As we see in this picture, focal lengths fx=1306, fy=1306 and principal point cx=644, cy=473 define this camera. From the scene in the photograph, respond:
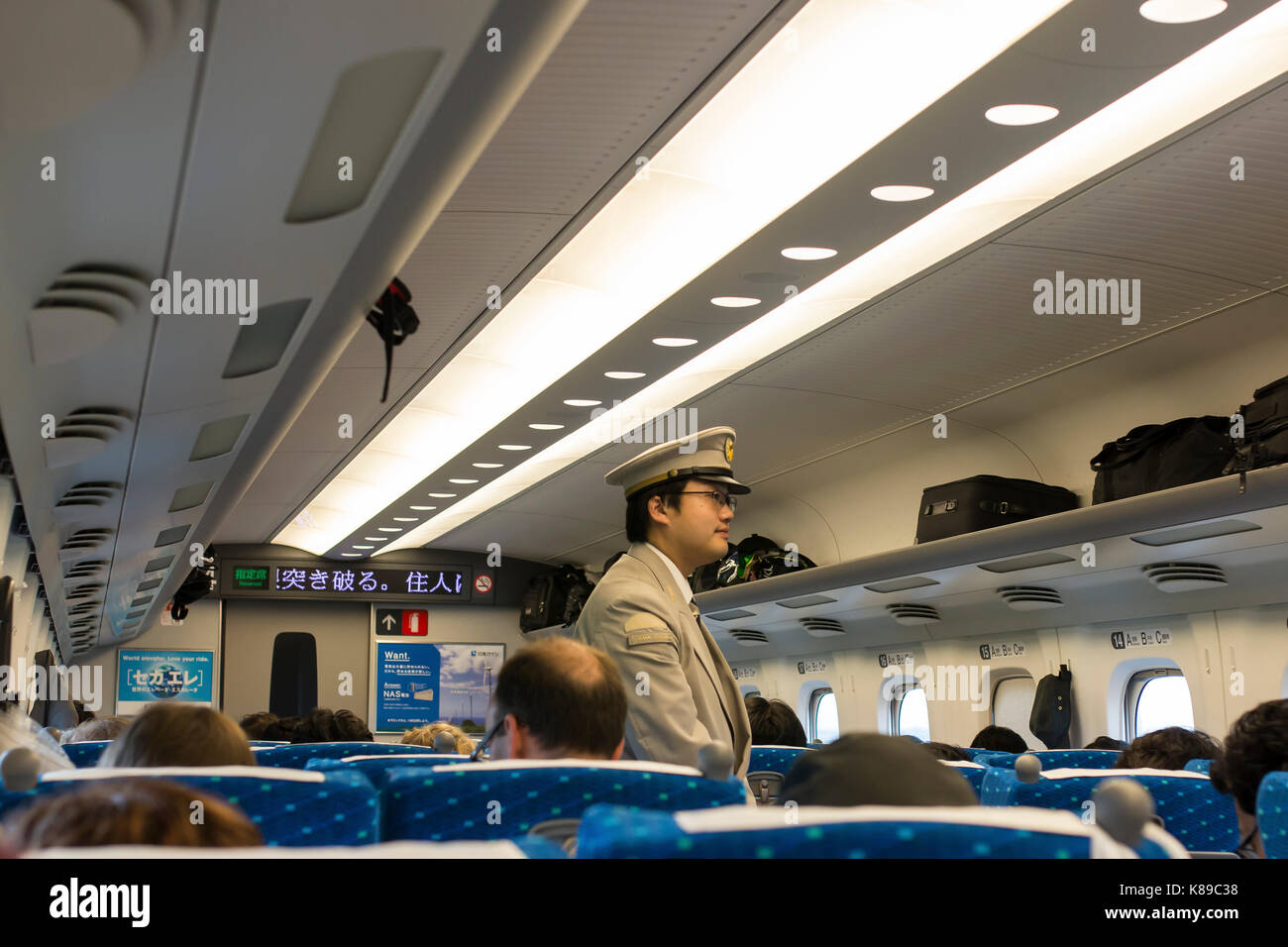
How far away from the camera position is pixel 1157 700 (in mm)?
10445

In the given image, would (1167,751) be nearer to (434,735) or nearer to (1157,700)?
(434,735)

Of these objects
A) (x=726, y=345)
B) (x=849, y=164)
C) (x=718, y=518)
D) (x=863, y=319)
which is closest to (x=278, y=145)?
(x=718, y=518)

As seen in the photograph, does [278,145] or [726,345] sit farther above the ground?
[726,345]

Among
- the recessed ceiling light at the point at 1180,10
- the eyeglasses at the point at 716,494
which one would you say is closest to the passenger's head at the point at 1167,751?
the eyeglasses at the point at 716,494

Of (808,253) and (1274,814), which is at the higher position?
(808,253)

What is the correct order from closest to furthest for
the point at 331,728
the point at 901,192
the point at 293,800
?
the point at 293,800 < the point at 901,192 < the point at 331,728

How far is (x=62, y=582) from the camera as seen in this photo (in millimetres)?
11203

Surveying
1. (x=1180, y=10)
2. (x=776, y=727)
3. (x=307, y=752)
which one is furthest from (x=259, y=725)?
(x=1180, y=10)

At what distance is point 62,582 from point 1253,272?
9477 mm

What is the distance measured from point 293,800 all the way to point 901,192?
4.50 m

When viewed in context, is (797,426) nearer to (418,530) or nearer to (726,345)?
(726,345)

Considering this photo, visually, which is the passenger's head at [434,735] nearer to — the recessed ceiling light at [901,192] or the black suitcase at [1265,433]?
the recessed ceiling light at [901,192]

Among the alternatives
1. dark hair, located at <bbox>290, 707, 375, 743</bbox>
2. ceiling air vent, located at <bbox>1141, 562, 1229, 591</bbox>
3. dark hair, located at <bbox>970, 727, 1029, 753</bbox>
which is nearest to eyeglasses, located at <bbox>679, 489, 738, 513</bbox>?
dark hair, located at <bbox>290, 707, 375, 743</bbox>

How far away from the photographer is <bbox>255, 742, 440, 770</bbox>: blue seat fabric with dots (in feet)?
13.6
